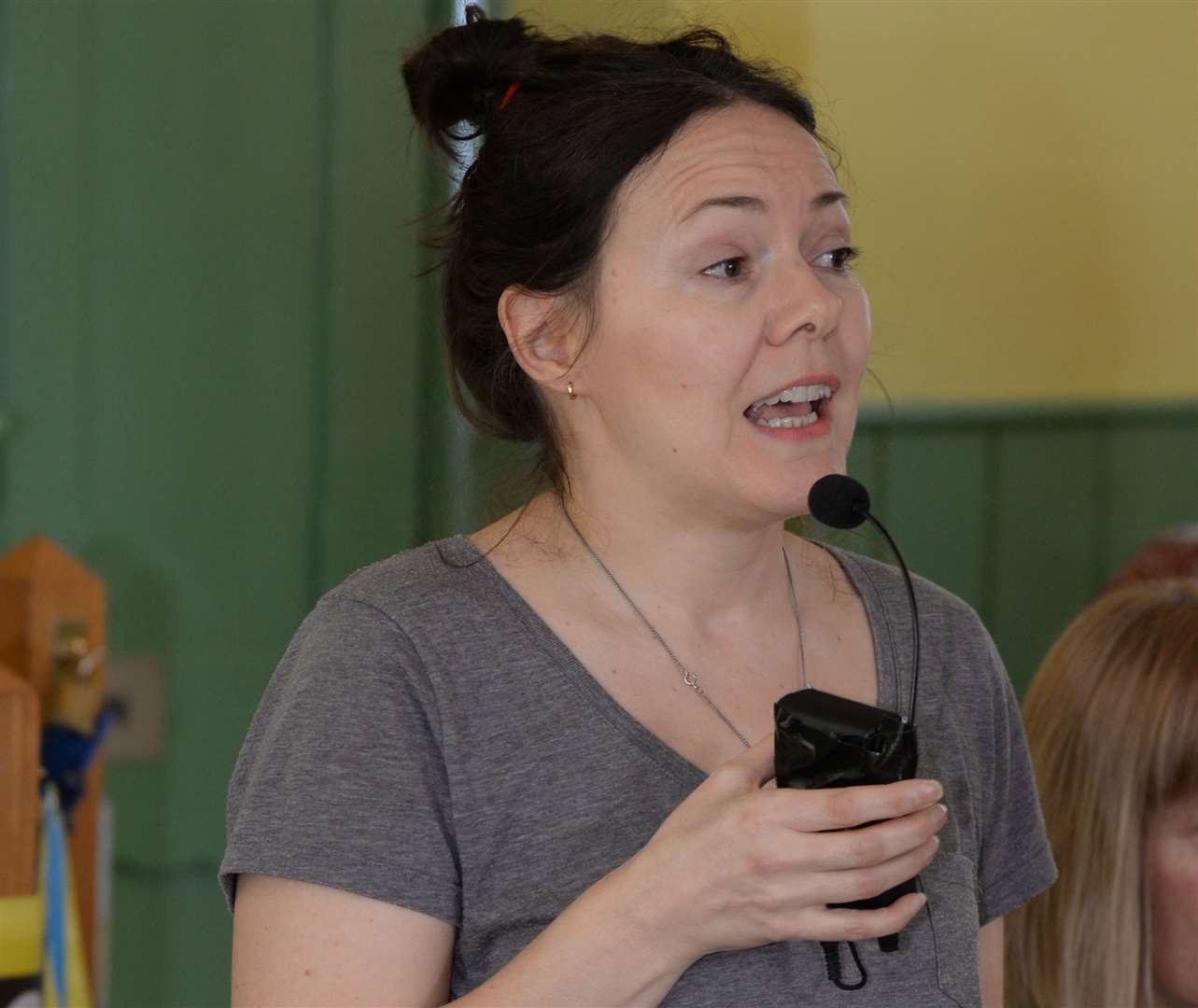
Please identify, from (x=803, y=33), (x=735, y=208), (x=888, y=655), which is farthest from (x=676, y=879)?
(x=803, y=33)

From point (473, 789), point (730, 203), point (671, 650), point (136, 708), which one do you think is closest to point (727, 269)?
point (730, 203)

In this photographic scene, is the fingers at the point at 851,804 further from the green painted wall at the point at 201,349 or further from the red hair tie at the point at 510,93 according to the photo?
the green painted wall at the point at 201,349

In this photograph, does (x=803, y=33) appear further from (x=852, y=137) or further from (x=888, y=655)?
(x=888, y=655)

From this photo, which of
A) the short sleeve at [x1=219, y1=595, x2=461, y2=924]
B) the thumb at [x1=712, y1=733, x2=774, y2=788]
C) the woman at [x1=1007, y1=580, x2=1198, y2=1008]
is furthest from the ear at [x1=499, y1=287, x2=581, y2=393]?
the woman at [x1=1007, y1=580, x2=1198, y2=1008]

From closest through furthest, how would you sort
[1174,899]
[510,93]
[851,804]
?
1. [851,804]
2. [510,93]
3. [1174,899]

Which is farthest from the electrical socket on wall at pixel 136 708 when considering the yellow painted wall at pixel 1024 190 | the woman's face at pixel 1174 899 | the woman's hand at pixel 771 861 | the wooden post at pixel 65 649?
the woman's hand at pixel 771 861

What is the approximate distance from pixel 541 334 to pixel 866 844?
1.58ft

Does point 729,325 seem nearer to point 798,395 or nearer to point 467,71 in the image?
point 798,395

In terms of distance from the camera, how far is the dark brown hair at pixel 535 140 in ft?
3.85

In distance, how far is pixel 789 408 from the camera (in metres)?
1.10

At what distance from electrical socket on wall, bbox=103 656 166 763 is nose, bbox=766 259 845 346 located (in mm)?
1681

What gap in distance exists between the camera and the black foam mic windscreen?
1.02 meters

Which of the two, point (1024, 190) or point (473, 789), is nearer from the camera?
point (473, 789)

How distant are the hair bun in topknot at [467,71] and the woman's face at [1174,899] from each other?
85cm
